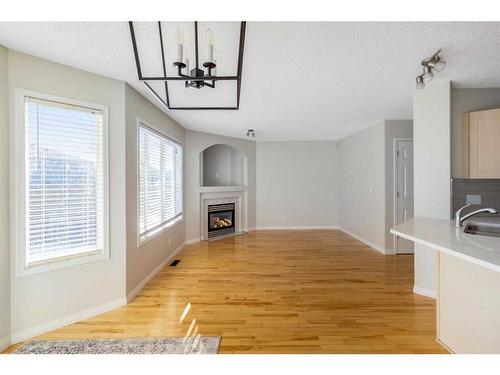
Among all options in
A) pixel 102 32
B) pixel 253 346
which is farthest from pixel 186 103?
pixel 253 346

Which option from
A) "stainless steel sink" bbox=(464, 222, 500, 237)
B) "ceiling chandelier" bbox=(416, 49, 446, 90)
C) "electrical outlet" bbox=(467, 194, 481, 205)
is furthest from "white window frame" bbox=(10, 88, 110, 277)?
"electrical outlet" bbox=(467, 194, 481, 205)

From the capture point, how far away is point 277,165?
260 inches

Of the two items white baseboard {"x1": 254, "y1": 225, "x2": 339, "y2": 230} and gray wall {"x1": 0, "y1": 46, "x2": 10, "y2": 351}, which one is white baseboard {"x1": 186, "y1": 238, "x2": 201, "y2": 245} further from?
gray wall {"x1": 0, "y1": 46, "x2": 10, "y2": 351}

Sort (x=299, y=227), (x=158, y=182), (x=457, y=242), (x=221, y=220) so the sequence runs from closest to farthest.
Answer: (x=457, y=242)
(x=158, y=182)
(x=221, y=220)
(x=299, y=227)

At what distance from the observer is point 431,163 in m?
2.70

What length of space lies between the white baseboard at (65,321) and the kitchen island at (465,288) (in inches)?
111

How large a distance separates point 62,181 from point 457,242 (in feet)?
10.3

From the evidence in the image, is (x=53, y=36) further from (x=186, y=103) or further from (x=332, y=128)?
(x=332, y=128)

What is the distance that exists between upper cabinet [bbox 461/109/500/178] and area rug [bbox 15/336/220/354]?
3.13m

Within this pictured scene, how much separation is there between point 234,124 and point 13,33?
321 cm

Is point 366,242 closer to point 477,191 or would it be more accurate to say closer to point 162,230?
point 477,191

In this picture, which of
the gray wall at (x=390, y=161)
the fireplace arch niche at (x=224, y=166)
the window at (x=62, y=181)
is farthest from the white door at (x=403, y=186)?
the window at (x=62, y=181)

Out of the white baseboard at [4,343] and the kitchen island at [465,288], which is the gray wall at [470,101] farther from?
the white baseboard at [4,343]

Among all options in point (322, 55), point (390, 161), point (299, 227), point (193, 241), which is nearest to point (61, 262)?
point (322, 55)
